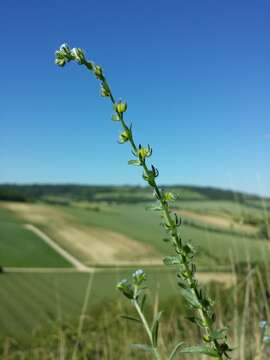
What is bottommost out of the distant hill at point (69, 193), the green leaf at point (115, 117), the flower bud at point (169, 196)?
the flower bud at point (169, 196)

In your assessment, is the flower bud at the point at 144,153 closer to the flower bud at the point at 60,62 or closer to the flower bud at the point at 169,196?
the flower bud at the point at 169,196

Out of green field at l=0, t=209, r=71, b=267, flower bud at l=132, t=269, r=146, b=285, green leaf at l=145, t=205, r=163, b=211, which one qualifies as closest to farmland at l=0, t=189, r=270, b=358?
green field at l=0, t=209, r=71, b=267

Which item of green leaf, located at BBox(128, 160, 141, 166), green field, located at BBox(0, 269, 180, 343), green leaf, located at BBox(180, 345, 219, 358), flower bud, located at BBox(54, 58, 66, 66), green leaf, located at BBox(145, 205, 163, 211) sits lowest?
green field, located at BBox(0, 269, 180, 343)

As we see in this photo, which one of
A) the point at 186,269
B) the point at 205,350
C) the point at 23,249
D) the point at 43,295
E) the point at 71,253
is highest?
the point at 186,269

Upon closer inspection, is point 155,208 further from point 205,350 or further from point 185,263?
point 205,350

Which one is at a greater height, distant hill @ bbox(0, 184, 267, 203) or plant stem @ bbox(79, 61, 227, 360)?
distant hill @ bbox(0, 184, 267, 203)

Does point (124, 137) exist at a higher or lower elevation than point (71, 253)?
higher

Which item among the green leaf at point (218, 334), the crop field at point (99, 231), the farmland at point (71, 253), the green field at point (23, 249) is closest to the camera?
the green leaf at point (218, 334)

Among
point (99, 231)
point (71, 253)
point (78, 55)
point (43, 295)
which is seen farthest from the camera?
point (99, 231)

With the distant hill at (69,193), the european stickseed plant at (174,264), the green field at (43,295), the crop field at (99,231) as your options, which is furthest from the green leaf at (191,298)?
the distant hill at (69,193)

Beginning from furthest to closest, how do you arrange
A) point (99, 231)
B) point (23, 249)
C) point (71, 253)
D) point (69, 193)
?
point (69, 193) → point (99, 231) → point (23, 249) → point (71, 253)

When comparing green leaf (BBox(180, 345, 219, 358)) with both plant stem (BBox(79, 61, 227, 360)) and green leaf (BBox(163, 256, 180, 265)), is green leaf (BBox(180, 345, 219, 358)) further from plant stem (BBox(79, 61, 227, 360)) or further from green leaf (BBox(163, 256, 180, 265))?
green leaf (BBox(163, 256, 180, 265))

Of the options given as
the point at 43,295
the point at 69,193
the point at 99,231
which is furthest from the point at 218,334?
the point at 69,193

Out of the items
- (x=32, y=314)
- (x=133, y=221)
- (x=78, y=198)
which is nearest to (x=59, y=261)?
(x=32, y=314)
